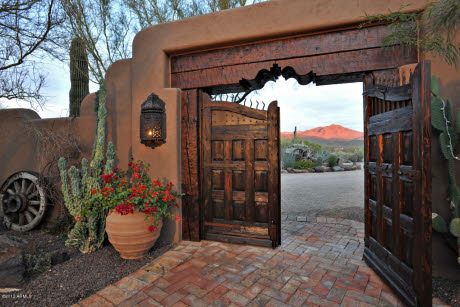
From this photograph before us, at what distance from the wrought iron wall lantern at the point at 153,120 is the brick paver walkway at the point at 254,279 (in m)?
1.69

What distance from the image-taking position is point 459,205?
254 centimetres

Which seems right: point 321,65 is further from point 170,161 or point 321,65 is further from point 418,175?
point 170,161

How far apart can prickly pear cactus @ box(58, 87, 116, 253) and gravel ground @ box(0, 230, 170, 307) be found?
0.18 metres

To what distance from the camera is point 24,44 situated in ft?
15.0

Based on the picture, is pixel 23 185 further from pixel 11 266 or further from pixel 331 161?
pixel 331 161

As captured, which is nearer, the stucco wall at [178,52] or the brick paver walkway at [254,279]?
the brick paver walkway at [254,279]

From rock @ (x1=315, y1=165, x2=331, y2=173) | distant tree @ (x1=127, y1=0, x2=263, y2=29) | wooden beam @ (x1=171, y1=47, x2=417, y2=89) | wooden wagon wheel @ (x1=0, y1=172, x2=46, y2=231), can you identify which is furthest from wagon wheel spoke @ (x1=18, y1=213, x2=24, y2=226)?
rock @ (x1=315, y1=165, x2=331, y2=173)

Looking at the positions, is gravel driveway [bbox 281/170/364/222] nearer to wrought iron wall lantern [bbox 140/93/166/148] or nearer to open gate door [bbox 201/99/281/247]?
open gate door [bbox 201/99/281/247]

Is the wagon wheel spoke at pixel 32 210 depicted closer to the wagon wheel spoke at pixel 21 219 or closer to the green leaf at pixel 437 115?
the wagon wheel spoke at pixel 21 219

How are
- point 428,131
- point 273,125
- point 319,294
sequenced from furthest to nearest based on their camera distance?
point 273,125 < point 319,294 < point 428,131

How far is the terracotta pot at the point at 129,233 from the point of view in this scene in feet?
10.3

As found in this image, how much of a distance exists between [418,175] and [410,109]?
597 mm

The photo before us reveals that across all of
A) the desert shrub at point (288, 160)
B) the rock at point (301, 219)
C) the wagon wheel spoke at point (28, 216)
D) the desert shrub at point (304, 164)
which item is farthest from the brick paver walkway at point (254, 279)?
the desert shrub at point (288, 160)

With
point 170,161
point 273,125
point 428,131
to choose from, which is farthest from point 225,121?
point 428,131
